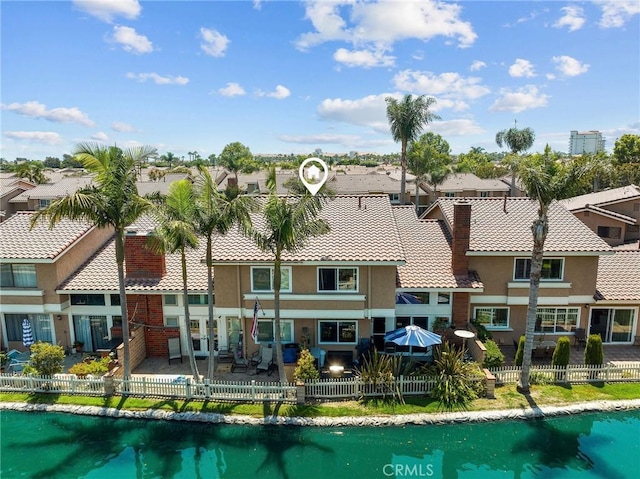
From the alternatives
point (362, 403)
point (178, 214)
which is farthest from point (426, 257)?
point (178, 214)

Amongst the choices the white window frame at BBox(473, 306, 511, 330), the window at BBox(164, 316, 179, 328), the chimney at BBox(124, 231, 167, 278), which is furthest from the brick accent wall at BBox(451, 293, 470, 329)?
the chimney at BBox(124, 231, 167, 278)

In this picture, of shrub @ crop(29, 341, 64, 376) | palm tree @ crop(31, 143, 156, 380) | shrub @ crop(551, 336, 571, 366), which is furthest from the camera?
shrub @ crop(551, 336, 571, 366)

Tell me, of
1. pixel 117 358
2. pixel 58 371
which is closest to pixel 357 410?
pixel 117 358

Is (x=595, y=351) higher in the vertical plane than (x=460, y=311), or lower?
lower

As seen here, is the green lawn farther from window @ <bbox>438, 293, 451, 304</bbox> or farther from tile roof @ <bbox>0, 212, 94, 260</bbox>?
tile roof @ <bbox>0, 212, 94, 260</bbox>

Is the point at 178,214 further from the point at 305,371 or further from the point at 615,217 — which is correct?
the point at 615,217

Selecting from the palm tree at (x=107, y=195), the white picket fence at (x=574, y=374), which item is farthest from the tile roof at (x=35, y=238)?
the white picket fence at (x=574, y=374)
